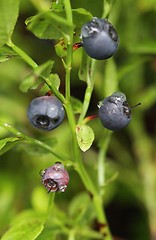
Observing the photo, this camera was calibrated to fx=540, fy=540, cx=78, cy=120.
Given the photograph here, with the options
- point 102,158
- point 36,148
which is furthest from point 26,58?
point 102,158

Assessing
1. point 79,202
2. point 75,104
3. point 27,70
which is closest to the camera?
point 75,104

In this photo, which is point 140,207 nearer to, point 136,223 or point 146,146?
point 136,223

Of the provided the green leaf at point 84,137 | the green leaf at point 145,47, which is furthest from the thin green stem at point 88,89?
the green leaf at point 145,47

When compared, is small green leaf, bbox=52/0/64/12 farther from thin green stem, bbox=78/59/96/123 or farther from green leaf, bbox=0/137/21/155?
green leaf, bbox=0/137/21/155

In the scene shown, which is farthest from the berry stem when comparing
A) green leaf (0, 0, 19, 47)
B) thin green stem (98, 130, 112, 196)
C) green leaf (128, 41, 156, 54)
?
green leaf (128, 41, 156, 54)

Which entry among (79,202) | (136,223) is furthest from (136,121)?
(79,202)

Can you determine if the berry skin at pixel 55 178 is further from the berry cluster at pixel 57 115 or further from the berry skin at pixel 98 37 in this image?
the berry skin at pixel 98 37

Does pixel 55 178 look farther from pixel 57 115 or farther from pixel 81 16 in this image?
pixel 81 16
